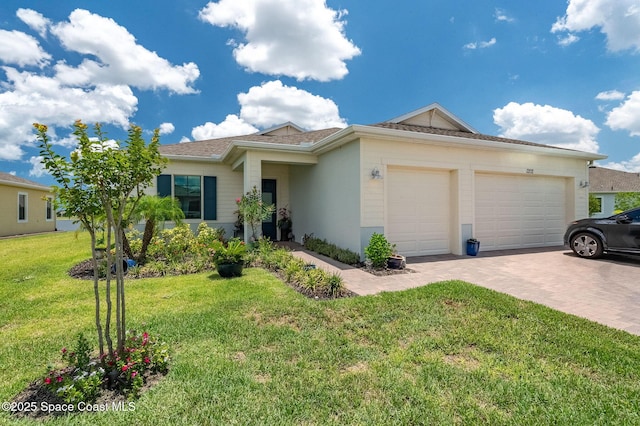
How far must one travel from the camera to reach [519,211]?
9.76m

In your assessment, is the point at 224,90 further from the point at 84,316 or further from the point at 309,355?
the point at 309,355

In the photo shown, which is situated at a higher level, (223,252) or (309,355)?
(223,252)

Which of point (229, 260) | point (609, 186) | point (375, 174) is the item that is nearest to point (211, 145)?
point (229, 260)

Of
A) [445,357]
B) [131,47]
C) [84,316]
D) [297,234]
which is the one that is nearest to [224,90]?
[131,47]

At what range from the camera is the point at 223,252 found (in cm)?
639

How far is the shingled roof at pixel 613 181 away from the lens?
79.9 ft

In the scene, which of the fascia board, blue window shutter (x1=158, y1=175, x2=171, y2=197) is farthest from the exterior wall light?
blue window shutter (x1=158, y1=175, x2=171, y2=197)

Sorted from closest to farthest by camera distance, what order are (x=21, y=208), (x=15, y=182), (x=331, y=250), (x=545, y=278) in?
(x=545, y=278) → (x=331, y=250) → (x=15, y=182) → (x=21, y=208)

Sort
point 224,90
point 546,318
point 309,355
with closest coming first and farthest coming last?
1. point 309,355
2. point 546,318
3. point 224,90

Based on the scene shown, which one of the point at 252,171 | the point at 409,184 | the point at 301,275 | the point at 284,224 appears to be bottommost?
the point at 301,275

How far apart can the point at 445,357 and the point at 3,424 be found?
12.5ft

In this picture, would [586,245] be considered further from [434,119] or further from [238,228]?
[238,228]

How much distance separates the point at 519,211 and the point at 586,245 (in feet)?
7.11

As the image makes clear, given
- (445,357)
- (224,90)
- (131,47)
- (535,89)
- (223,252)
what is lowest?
(445,357)
